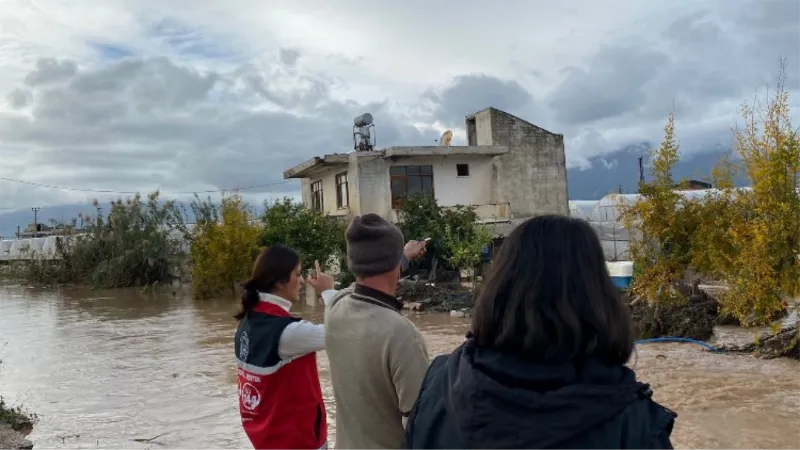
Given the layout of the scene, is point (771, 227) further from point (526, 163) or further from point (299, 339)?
point (526, 163)

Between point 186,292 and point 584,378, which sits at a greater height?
point 584,378

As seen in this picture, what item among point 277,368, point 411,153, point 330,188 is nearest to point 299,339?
point 277,368

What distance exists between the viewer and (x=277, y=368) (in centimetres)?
272

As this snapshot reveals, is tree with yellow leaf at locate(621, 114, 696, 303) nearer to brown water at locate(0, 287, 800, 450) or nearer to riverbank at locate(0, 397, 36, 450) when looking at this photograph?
brown water at locate(0, 287, 800, 450)

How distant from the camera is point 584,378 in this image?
1.33m

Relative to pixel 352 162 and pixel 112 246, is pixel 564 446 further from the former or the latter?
pixel 112 246

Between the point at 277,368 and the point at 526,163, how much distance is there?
82.5 ft

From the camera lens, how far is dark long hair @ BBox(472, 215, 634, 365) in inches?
53.2

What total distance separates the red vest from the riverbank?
3.71 m

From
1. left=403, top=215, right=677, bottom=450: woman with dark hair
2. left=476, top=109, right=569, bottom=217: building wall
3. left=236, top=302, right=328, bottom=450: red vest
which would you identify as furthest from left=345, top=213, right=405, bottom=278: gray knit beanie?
left=476, top=109, right=569, bottom=217: building wall

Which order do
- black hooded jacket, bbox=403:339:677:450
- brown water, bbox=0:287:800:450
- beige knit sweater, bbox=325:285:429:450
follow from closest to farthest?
1. black hooded jacket, bbox=403:339:677:450
2. beige knit sweater, bbox=325:285:429:450
3. brown water, bbox=0:287:800:450

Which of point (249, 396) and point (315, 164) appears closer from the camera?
point (249, 396)

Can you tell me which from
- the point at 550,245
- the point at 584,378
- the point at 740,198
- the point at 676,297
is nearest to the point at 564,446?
the point at 584,378

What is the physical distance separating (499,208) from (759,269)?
16.6m
